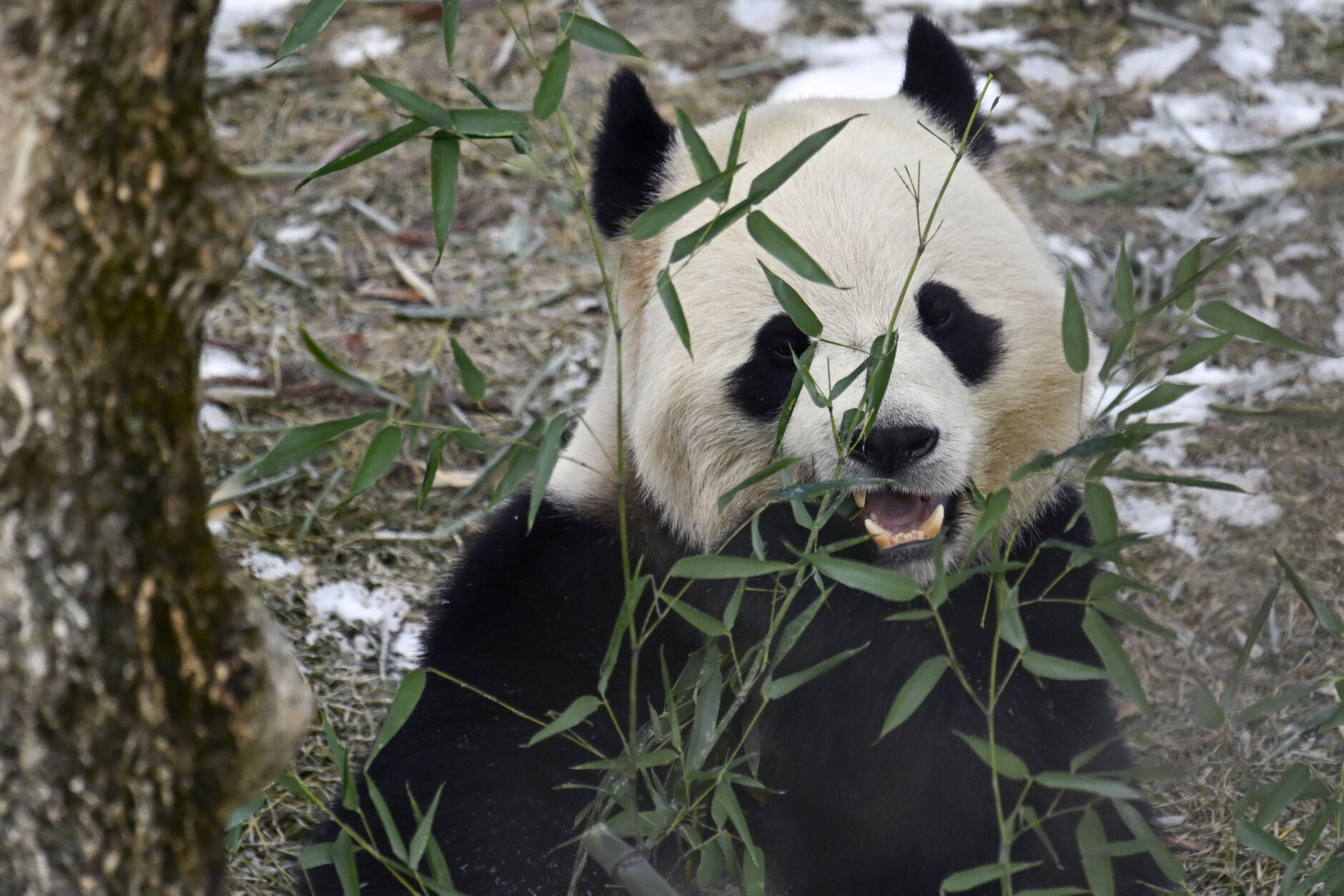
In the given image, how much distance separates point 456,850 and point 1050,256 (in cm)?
145

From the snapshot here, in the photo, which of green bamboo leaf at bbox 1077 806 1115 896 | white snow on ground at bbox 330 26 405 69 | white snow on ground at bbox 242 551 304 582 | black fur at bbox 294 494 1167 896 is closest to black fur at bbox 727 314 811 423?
black fur at bbox 294 494 1167 896

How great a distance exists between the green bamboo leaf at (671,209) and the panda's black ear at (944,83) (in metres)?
0.98

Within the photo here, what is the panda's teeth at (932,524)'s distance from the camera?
192 cm

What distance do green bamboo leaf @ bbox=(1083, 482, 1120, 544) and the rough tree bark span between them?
3.22ft

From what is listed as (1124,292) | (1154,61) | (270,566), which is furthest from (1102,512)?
(1154,61)

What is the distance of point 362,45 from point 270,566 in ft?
7.15

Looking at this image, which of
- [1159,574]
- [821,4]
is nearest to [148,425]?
[1159,574]

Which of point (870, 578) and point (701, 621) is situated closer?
point (870, 578)

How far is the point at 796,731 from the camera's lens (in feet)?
6.40

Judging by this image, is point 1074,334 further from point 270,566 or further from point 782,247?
point 270,566

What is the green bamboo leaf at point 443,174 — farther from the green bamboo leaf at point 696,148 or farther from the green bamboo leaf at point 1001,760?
the green bamboo leaf at point 1001,760

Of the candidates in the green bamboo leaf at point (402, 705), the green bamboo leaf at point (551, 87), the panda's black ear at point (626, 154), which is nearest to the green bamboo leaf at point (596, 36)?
the green bamboo leaf at point (551, 87)

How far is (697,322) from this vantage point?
203 cm

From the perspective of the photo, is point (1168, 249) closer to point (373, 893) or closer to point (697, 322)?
point (697, 322)
